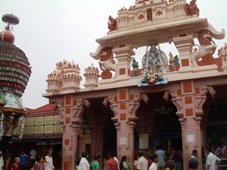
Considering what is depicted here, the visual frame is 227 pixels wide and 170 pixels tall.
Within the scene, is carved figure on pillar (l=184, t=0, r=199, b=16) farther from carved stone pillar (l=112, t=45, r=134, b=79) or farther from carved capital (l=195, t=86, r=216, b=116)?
carved capital (l=195, t=86, r=216, b=116)

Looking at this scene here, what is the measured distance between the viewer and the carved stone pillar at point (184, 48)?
15.8 meters


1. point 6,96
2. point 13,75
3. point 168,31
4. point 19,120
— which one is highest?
point 168,31

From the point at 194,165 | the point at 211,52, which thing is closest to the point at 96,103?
the point at 211,52

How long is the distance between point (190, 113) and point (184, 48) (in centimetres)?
329

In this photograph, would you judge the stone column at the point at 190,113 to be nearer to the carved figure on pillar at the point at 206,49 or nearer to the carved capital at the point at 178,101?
the carved capital at the point at 178,101

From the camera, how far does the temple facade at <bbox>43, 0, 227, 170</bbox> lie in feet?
49.8

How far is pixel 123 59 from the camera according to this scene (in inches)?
685

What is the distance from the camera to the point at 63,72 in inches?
746

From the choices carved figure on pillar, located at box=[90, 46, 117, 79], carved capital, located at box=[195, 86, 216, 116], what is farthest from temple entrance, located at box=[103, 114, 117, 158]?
carved capital, located at box=[195, 86, 216, 116]

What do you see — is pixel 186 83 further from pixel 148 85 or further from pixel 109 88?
pixel 109 88

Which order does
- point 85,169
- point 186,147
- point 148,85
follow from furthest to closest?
point 148,85 → point 186,147 → point 85,169

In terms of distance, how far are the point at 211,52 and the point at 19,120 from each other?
32.1ft

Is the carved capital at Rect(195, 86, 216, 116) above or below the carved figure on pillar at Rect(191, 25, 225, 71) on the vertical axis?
below

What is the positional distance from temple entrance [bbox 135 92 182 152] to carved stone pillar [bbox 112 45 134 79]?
1972 millimetres
